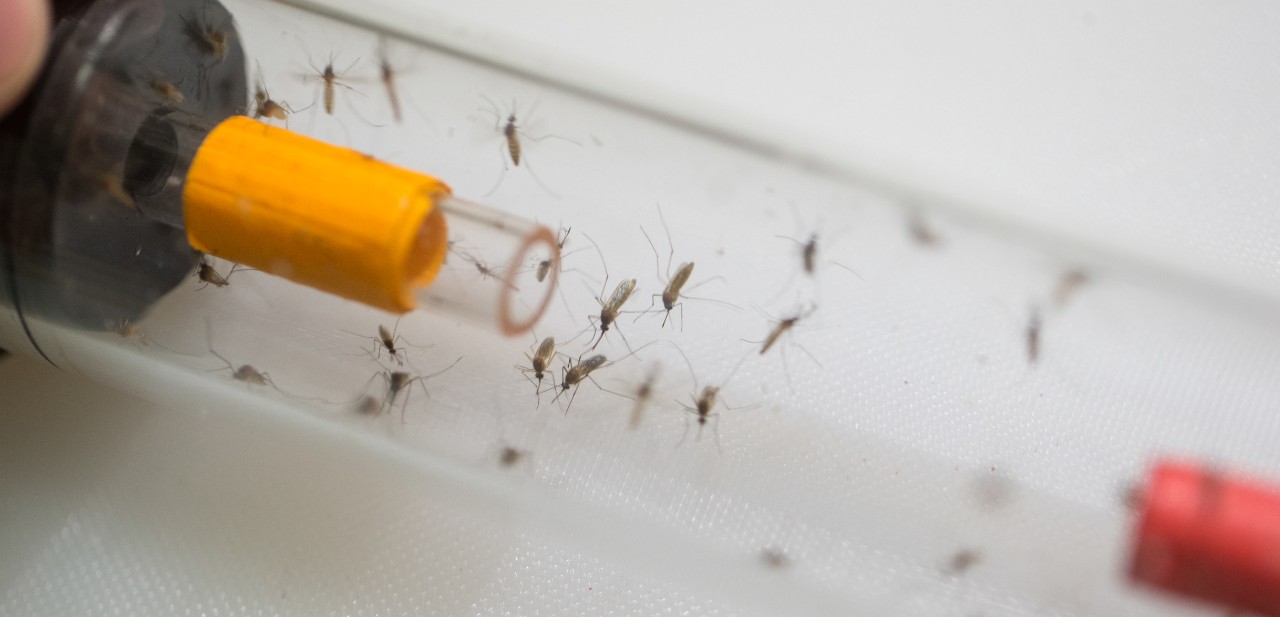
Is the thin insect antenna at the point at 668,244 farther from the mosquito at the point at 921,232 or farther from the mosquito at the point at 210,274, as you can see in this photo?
the mosquito at the point at 210,274

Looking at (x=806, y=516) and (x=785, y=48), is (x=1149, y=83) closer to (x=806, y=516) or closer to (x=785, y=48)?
(x=785, y=48)

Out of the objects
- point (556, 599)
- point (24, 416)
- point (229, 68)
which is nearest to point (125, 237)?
point (229, 68)

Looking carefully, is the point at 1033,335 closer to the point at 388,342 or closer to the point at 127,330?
the point at 388,342

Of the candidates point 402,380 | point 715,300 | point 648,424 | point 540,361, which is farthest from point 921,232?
point 402,380

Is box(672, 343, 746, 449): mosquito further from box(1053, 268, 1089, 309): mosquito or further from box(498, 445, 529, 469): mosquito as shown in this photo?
box(1053, 268, 1089, 309): mosquito

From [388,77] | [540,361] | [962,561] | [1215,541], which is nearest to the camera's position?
[1215,541]

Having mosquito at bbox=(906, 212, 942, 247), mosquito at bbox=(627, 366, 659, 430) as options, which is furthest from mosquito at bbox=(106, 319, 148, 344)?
mosquito at bbox=(906, 212, 942, 247)
